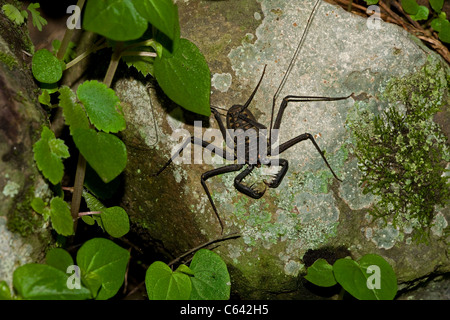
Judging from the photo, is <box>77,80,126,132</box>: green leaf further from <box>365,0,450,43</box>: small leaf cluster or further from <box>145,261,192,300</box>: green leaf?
<box>365,0,450,43</box>: small leaf cluster

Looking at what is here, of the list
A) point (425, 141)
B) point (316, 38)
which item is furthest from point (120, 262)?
point (425, 141)

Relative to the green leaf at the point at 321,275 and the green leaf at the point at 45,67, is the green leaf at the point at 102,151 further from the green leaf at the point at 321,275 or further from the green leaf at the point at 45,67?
the green leaf at the point at 321,275

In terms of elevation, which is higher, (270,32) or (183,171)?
(270,32)

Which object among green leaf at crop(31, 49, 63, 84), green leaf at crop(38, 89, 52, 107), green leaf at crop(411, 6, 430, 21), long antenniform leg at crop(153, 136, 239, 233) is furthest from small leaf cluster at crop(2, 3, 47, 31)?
green leaf at crop(411, 6, 430, 21)

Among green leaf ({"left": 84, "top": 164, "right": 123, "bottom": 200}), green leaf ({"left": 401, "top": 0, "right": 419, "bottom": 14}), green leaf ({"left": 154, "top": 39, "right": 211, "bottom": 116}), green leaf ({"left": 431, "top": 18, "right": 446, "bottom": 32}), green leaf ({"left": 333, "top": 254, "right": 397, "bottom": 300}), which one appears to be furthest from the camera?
green leaf ({"left": 431, "top": 18, "right": 446, "bottom": 32})
